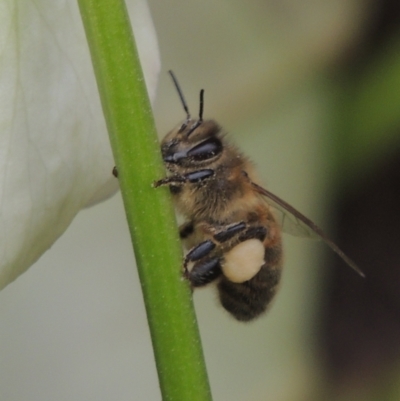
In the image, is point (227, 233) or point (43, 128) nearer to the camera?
point (43, 128)

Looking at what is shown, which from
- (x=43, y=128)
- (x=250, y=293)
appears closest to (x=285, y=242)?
(x=250, y=293)

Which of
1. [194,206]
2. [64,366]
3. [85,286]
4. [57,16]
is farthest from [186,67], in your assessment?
[57,16]

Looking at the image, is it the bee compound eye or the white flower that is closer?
the white flower

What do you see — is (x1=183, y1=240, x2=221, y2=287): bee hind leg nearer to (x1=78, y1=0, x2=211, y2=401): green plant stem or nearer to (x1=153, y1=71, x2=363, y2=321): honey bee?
(x1=153, y1=71, x2=363, y2=321): honey bee

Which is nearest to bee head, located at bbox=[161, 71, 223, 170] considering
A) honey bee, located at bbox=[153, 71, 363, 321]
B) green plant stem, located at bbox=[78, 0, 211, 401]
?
honey bee, located at bbox=[153, 71, 363, 321]

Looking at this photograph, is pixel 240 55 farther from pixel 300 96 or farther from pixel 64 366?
pixel 64 366

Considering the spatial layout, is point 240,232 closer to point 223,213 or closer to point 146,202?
point 223,213
